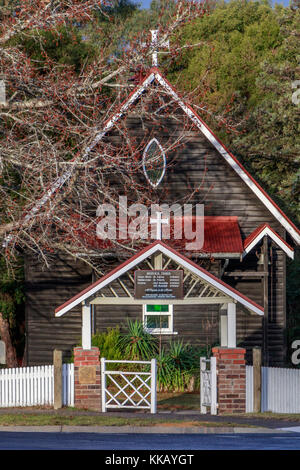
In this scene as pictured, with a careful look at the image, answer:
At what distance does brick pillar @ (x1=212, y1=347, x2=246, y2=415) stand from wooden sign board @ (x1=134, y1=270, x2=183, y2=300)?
1.69 m

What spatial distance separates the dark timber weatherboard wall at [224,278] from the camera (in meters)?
25.7

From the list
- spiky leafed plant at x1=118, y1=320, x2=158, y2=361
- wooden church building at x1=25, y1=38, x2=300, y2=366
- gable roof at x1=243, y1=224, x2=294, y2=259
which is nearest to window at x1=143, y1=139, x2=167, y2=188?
wooden church building at x1=25, y1=38, x2=300, y2=366

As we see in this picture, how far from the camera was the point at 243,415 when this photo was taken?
1838cm

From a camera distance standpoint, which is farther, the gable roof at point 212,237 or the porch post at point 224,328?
the gable roof at point 212,237

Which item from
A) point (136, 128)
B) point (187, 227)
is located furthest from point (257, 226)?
point (136, 128)

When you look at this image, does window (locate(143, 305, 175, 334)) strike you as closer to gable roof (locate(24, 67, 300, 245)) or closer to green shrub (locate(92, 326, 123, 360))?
green shrub (locate(92, 326, 123, 360))

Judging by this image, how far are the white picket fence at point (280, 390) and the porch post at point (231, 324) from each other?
77cm

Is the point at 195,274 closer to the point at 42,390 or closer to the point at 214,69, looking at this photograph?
the point at 42,390

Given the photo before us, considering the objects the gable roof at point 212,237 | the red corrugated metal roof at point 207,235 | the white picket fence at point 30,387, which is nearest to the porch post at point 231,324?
the white picket fence at point 30,387

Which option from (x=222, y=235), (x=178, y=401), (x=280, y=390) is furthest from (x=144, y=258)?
(x=222, y=235)

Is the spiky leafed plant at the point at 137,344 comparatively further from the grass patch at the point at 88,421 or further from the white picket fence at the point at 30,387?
the grass patch at the point at 88,421

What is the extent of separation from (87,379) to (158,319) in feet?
23.9

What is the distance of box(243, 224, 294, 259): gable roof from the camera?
2444 cm

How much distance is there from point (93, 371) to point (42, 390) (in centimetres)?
144
